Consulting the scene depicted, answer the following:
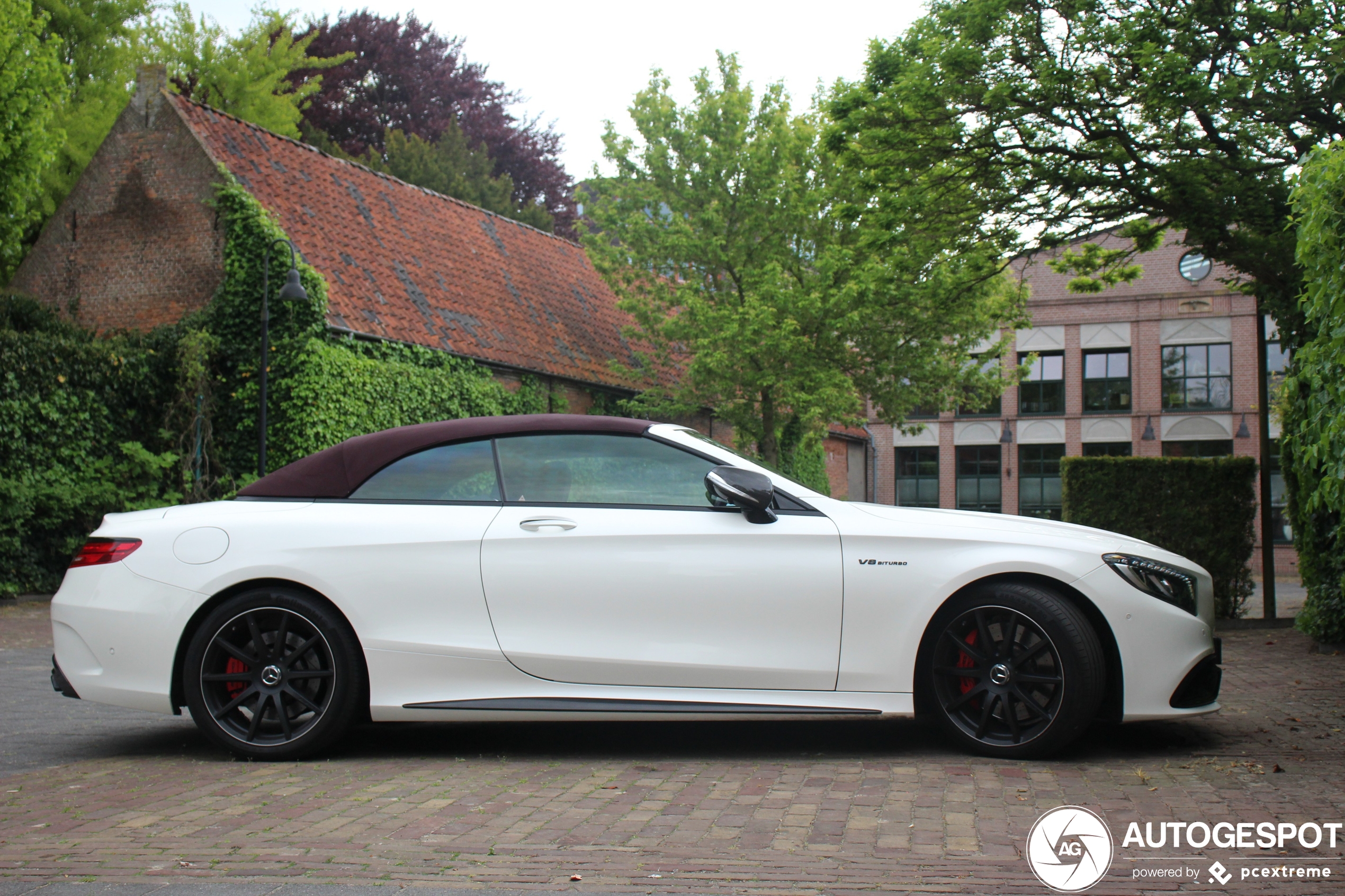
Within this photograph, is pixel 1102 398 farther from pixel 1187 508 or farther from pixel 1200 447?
pixel 1187 508

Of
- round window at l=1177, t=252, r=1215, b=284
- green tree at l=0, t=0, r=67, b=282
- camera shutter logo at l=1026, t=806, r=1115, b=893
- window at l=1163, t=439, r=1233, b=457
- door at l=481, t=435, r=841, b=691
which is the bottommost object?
camera shutter logo at l=1026, t=806, r=1115, b=893

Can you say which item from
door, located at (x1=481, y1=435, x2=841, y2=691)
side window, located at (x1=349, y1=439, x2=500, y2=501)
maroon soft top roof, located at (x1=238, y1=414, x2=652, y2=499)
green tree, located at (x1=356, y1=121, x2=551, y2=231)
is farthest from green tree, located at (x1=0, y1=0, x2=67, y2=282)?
door, located at (x1=481, y1=435, x2=841, y2=691)

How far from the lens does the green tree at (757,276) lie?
66.5ft

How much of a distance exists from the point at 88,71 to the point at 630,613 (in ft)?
83.4

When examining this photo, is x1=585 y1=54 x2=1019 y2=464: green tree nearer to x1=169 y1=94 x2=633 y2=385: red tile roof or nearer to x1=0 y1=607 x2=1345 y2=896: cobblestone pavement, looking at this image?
x1=169 y1=94 x2=633 y2=385: red tile roof

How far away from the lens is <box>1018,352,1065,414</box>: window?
139 feet

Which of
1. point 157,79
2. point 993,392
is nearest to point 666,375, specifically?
point 993,392

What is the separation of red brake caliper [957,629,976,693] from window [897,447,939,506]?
40201mm

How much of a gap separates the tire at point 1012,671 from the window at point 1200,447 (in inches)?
1497

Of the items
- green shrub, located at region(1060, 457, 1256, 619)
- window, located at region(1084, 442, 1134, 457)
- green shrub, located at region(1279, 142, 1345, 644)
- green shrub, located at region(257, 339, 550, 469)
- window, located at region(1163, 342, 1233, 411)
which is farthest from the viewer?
window, located at region(1084, 442, 1134, 457)

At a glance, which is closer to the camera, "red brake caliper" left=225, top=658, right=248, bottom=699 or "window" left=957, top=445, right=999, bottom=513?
"red brake caliper" left=225, top=658, right=248, bottom=699

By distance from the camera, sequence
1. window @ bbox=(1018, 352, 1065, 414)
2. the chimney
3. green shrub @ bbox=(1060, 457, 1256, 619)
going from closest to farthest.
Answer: green shrub @ bbox=(1060, 457, 1256, 619) → the chimney → window @ bbox=(1018, 352, 1065, 414)

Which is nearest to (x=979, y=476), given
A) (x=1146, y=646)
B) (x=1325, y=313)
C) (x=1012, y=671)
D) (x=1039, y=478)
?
(x=1039, y=478)

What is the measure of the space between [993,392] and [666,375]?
23.1ft
